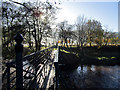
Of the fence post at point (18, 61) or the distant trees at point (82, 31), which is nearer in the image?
the fence post at point (18, 61)

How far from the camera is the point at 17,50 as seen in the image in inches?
60.4

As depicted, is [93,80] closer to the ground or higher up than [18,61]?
closer to the ground

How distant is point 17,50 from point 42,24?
12.5 metres

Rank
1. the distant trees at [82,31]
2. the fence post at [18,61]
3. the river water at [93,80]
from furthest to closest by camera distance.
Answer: the distant trees at [82,31], the river water at [93,80], the fence post at [18,61]

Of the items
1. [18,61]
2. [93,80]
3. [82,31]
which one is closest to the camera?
[18,61]

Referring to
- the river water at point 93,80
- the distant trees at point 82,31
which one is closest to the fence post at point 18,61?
the river water at point 93,80

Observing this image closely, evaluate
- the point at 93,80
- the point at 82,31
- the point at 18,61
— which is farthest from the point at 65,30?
the point at 18,61

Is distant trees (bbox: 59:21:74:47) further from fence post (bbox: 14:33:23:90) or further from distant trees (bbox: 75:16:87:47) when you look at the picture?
fence post (bbox: 14:33:23:90)

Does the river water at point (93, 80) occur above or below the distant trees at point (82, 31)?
below

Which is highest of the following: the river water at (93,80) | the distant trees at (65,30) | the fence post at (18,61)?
the distant trees at (65,30)

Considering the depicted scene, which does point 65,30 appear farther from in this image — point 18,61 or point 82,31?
point 18,61

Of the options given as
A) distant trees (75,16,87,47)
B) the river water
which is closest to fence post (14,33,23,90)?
the river water

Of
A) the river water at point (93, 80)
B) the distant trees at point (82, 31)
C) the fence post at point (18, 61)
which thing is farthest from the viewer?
the distant trees at point (82, 31)

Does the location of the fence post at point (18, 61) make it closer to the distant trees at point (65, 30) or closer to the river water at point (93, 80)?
the river water at point (93, 80)
